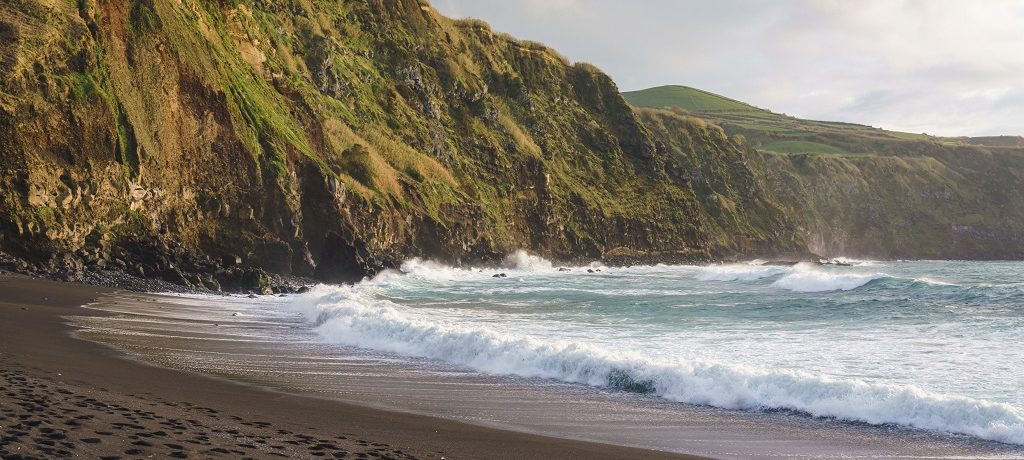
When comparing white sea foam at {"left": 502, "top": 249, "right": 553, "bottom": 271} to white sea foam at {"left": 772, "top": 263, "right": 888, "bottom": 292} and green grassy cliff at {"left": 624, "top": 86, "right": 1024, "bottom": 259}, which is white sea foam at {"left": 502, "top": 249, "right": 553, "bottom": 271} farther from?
green grassy cliff at {"left": 624, "top": 86, "right": 1024, "bottom": 259}

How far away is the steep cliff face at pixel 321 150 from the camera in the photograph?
29500 millimetres

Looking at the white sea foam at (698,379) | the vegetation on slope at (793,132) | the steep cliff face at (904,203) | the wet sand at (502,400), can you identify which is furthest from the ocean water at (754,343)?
the vegetation on slope at (793,132)

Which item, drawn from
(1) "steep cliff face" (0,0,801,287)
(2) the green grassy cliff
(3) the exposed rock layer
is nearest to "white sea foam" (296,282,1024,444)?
(3) the exposed rock layer

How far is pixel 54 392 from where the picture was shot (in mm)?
8961

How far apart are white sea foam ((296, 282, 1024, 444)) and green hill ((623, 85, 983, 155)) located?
378 feet

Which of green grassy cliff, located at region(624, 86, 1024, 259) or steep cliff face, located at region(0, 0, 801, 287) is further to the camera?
green grassy cliff, located at region(624, 86, 1024, 259)

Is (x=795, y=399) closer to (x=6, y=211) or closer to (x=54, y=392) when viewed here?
(x=54, y=392)

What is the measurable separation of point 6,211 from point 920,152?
14589 centimetres

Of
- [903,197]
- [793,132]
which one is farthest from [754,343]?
[793,132]

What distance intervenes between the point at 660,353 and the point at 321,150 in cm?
3826

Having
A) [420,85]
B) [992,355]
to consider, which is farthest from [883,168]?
[992,355]

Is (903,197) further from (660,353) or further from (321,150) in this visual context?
(660,353)

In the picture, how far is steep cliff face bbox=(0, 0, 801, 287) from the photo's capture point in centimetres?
2950

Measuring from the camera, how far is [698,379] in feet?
42.1
